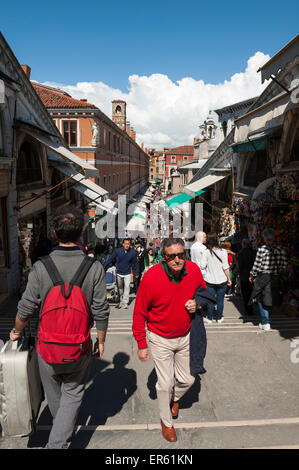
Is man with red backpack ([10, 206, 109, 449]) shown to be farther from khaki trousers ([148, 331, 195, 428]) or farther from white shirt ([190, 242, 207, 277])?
white shirt ([190, 242, 207, 277])

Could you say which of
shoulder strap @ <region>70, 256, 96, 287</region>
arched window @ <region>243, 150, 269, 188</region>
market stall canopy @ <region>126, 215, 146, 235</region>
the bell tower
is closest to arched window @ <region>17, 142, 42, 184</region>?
arched window @ <region>243, 150, 269, 188</region>

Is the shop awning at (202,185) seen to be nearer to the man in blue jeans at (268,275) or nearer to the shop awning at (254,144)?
the shop awning at (254,144)

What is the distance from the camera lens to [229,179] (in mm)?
14516

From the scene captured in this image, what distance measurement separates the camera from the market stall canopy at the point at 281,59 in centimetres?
574

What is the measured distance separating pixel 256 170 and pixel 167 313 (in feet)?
29.5

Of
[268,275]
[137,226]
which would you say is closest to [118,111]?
[137,226]

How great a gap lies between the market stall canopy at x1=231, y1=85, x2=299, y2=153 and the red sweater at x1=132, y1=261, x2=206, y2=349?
4475mm

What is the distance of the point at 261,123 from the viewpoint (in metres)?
8.12

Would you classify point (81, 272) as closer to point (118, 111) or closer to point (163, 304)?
point (163, 304)

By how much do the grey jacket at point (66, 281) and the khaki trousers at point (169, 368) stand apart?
2.42 feet

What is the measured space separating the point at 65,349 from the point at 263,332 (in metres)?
3.93

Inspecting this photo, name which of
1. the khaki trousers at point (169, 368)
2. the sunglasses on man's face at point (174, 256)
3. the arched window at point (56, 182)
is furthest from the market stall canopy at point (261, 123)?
the arched window at point (56, 182)
